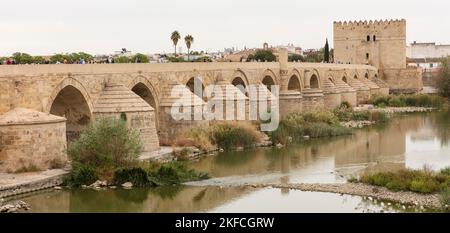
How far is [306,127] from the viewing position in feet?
78.4

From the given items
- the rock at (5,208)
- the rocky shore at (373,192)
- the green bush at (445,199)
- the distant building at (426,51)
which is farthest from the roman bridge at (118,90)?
the distant building at (426,51)

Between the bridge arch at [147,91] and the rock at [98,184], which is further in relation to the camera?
the bridge arch at [147,91]

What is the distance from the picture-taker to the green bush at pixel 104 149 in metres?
15.1

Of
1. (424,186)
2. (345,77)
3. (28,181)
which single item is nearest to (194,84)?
(28,181)

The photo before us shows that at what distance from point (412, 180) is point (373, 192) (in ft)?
2.53

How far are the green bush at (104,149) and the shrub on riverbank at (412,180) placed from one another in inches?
185

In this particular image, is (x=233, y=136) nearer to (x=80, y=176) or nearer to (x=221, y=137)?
(x=221, y=137)

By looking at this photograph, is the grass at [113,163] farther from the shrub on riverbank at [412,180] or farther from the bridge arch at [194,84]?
the bridge arch at [194,84]

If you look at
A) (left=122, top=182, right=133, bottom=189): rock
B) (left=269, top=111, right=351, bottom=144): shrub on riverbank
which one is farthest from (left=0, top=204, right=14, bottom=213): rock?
(left=269, top=111, right=351, bottom=144): shrub on riverbank

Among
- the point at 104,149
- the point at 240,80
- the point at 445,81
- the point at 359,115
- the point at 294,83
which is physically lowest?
the point at 359,115

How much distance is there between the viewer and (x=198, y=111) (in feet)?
68.1

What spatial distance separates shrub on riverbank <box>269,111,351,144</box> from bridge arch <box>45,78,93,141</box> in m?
5.88

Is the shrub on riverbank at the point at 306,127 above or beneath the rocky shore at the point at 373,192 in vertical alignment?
above
